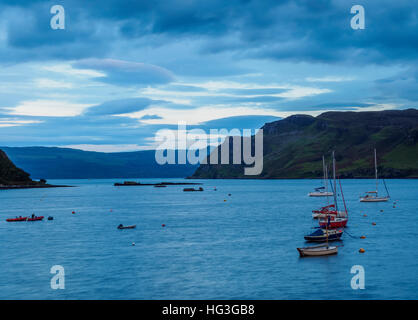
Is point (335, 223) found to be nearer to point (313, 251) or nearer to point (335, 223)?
point (335, 223)

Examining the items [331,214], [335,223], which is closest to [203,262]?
[335,223]

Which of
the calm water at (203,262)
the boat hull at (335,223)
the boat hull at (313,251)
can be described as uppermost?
the boat hull at (335,223)

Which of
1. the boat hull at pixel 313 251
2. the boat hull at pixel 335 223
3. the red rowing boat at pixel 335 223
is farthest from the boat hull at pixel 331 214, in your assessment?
the boat hull at pixel 313 251

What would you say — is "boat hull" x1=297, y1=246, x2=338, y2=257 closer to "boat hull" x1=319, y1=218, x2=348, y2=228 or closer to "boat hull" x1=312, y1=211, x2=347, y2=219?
"boat hull" x1=319, y1=218, x2=348, y2=228

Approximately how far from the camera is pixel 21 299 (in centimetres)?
4641

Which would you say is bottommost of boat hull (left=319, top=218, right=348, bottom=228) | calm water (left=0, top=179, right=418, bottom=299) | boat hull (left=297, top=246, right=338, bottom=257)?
calm water (left=0, top=179, right=418, bottom=299)

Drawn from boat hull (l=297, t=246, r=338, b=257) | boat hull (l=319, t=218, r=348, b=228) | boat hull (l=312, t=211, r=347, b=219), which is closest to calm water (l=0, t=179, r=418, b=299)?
boat hull (l=297, t=246, r=338, b=257)

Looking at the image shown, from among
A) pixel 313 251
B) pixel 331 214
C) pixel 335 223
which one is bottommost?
pixel 313 251

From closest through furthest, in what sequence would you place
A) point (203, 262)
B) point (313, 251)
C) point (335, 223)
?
point (203, 262) < point (313, 251) < point (335, 223)

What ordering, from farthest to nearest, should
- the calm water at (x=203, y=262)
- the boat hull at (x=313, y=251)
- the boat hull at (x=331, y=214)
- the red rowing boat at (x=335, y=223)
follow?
1. the boat hull at (x=331, y=214)
2. the red rowing boat at (x=335, y=223)
3. the boat hull at (x=313, y=251)
4. the calm water at (x=203, y=262)

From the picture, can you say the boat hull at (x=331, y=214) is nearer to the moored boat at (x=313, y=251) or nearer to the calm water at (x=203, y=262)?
the calm water at (x=203, y=262)

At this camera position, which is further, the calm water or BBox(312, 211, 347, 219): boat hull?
BBox(312, 211, 347, 219): boat hull
